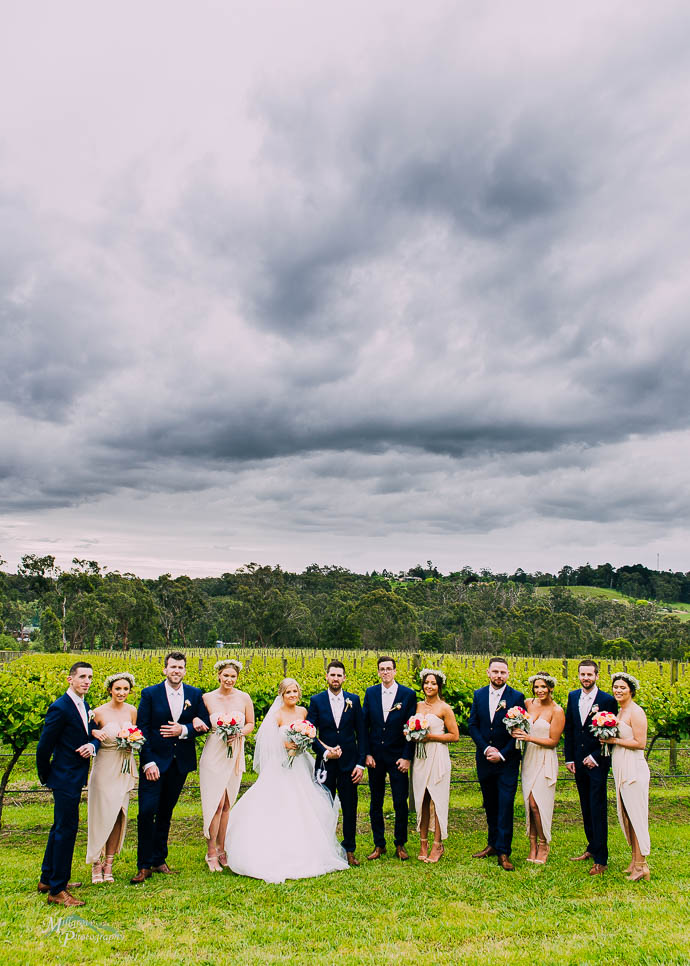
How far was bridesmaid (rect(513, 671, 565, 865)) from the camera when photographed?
671 cm

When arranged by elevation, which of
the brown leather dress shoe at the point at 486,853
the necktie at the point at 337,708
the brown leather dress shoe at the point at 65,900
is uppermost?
the necktie at the point at 337,708

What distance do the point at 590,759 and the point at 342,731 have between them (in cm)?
253

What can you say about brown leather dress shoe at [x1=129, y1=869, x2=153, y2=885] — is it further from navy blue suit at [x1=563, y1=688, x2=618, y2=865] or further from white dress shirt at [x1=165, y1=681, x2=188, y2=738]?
navy blue suit at [x1=563, y1=688, x2=618, y2=865]

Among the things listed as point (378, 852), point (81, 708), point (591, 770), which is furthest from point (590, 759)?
point (81, 708)

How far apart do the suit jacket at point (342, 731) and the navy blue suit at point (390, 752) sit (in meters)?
0.18

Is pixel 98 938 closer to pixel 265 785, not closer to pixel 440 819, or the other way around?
pixel 265 785

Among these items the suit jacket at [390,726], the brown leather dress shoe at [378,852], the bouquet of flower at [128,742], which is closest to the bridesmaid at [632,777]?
the suit jacket at [390,726]

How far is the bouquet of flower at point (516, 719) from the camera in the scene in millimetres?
6566

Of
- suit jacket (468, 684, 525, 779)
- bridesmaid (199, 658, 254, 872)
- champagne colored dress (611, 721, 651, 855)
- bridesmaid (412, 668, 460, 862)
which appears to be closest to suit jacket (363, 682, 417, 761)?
bridesmaid (412, 668, 460, 862)

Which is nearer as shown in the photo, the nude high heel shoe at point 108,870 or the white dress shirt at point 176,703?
the nude high heel shoe at point 108,870

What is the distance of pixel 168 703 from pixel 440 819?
122 inches

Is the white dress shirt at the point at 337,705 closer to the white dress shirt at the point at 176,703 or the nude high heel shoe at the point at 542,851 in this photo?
the white dress shirt at the point at 176,703

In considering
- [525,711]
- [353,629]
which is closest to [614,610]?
[353,629]

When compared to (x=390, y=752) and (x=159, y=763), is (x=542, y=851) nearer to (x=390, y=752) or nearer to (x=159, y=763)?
(x=390, y=752)
